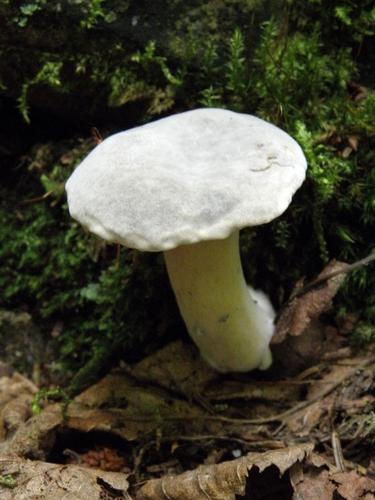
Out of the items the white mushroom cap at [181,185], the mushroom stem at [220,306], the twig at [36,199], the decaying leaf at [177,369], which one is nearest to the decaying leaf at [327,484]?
the mushroom stem at [220,306]

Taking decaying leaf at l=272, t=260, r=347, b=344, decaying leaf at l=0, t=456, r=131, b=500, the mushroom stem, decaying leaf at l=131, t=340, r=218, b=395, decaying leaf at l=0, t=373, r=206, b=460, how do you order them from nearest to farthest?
decaying leaf at l=0, t=456, r=131, b=500
the mushroom stem
decaying leaf at l=0, t=373, r=206, b=460
decaying leaf at l=272, t=260, r=347, b=344
decaying leaf at l=131, t=340, r=218, b=395

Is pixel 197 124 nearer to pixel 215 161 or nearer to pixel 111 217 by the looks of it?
pixel 215 161

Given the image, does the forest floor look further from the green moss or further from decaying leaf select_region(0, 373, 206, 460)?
the green moss

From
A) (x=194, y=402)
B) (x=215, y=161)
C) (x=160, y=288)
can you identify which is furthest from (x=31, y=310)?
(x=215, y=161)

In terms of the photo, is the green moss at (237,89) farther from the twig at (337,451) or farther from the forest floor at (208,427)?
the twig at (337,451)

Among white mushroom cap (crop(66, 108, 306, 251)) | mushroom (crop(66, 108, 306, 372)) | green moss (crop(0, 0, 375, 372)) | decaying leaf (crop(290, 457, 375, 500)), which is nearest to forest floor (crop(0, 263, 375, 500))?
decaying leaf (crop(290, 457, 375, 500))

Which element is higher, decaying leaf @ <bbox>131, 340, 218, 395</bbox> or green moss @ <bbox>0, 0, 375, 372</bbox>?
green moss @ <bbox>0, 0, 375, 372</bbox>
